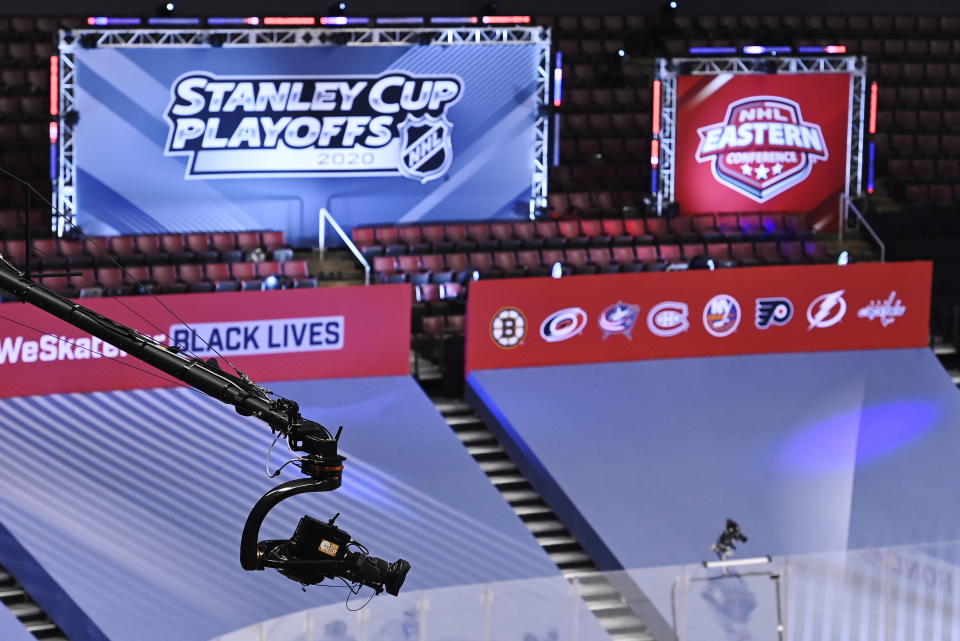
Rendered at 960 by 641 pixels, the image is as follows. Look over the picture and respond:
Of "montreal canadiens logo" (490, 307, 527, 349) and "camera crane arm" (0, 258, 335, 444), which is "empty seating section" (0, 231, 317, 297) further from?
"camera crane arm" (0, 258, 335, 444)

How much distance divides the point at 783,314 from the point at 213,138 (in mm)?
7854

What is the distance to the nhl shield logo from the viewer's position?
73.0 ft

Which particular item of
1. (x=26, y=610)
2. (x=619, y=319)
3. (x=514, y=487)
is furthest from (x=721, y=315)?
(x=26, y=610)

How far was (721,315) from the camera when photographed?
1938cm

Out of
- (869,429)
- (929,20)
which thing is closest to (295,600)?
(869,429)

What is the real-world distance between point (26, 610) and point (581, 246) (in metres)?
9.88

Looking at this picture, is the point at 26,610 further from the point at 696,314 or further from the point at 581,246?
the point at 581,246

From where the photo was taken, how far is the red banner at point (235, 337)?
54.1ft

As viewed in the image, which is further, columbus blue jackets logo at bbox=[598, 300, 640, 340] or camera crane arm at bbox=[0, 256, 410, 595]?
columbus blue jackets logo at bbox=[598, 300, 640, 340]

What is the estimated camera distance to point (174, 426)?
654 inches

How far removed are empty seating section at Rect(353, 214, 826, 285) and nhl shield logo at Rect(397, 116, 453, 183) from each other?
87 centimetres

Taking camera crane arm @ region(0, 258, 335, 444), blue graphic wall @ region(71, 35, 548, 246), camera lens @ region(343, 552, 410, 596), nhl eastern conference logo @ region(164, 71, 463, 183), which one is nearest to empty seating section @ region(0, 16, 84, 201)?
blue graphic wall @ region(71, 35, 548, 246)

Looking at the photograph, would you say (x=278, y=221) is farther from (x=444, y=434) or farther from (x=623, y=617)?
(x=623, y=617)

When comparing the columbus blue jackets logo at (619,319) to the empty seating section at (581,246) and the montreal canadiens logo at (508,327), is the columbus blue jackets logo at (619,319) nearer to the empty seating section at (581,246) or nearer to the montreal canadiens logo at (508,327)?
the montreal canadiens logo at (508,327)
